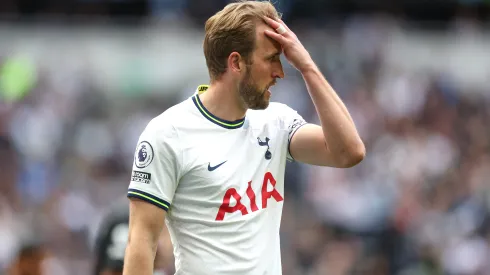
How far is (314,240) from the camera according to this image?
1254 centimetres

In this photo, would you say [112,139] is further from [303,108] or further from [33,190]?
[303,108]

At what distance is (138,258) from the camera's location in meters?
4.64

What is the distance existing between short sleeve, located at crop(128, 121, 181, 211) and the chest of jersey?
69mm

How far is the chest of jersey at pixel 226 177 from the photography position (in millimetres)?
4844

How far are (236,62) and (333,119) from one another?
1.60 ft

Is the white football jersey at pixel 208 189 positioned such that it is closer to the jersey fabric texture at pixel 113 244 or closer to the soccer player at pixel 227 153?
the soccer player at pixel 227 153

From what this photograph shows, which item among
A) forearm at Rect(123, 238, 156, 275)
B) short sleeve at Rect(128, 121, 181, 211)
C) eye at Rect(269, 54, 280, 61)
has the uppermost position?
eye at Rect(269, 54, 280, 61)

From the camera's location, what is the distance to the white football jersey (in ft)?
15.6

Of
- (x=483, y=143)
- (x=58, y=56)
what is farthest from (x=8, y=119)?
(x=483, y=143)

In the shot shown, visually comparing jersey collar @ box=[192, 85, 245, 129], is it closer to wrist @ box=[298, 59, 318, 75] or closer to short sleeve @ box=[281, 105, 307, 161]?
short sleeve @ box=[281, 105, 307, 161]

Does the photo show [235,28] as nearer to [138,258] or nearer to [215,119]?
[215,119]

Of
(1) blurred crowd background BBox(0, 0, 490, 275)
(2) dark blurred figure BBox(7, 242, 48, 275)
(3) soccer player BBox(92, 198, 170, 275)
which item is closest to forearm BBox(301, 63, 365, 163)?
(3) soccer player BBox(92, 198, 170, 275)

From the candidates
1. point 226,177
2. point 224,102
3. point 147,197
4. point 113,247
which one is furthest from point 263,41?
point 113,247

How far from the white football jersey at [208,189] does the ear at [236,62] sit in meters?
0.23
